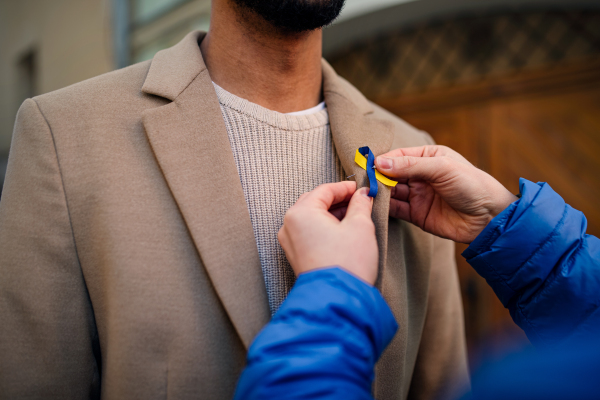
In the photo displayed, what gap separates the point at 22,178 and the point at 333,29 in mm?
3493

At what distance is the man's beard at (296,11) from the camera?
1.14m

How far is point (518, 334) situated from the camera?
10.4ft

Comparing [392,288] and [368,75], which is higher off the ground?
[368,75]

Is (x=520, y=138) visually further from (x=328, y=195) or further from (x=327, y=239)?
(x=327, y=239)

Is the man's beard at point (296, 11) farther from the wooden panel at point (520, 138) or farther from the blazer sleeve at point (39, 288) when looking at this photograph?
the wooden panel at point (520, 138)

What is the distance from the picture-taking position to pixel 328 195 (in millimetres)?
1032

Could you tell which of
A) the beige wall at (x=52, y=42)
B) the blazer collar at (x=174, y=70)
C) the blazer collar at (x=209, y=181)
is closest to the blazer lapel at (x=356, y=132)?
the blazer collar at (x=209, y=181)

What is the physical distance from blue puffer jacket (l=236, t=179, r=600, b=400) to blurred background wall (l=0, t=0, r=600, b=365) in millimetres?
1368

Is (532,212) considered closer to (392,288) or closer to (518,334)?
(392,288)

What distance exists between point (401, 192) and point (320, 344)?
0.76 meters

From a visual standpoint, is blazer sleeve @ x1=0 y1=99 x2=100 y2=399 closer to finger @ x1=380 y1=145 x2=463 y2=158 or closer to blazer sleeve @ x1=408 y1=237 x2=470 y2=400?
finger @ x1=380 y1=145 x2=463 y2=158

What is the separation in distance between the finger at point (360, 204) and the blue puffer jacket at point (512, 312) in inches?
8.4

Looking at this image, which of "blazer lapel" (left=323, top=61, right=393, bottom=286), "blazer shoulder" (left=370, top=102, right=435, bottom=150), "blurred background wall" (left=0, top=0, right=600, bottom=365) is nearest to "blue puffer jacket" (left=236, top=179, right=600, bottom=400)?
"blazer lapel" (left=323, top=61, right=393, bottom=286)

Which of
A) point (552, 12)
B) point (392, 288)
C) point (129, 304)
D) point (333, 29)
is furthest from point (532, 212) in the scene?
point (333, 29)
